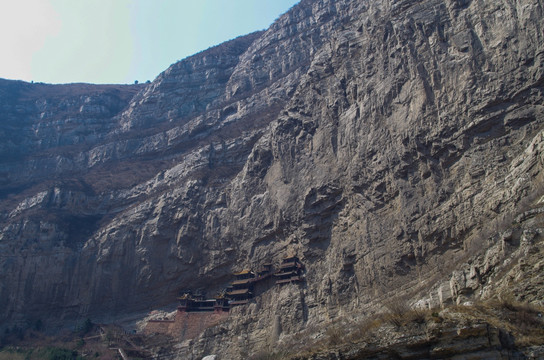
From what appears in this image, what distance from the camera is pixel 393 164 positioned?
2556 centimetres

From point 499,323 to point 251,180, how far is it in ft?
82.9

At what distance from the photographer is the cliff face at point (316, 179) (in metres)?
22.4

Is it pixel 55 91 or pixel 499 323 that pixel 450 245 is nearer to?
pixel 499 323

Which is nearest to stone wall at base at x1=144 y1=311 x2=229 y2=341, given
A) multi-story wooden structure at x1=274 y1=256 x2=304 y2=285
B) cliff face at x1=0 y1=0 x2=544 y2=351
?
cliff face at x1=0 y1=0 x2=544 y2=351

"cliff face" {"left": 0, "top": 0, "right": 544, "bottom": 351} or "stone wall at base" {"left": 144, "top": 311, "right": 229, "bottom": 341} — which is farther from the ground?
"cliff face" {"left": 0, "top": 0, "right": 544, "bottom": 351}

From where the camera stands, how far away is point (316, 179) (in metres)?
29.9

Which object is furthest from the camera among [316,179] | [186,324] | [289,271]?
[186,324]

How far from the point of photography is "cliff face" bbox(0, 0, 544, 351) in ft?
73.6

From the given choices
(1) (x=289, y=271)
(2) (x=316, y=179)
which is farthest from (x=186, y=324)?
(2) (x=316, y=179)

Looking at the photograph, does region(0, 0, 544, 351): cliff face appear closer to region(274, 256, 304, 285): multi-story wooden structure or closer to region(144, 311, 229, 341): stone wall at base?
region(274, 256, 304, 285): multi-story wooden structure

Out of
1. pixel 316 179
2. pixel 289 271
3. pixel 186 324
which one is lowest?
pixel 186 324

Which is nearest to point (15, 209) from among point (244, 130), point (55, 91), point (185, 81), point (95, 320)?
point (95, 320)

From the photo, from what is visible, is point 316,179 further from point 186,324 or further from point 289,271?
point 186,324

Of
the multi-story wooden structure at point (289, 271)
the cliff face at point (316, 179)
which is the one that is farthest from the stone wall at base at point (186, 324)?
the multi-story wooden structure at point (289, 271)
